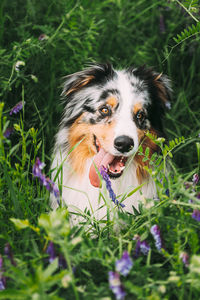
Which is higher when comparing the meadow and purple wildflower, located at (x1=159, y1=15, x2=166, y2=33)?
purple wildflower, located at (x1=159, y1=15, x2=166, y2=33)

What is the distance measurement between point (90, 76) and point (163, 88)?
25.3 inches

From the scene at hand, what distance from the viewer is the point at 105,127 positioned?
8.54 feet

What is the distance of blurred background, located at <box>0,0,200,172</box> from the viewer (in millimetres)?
3150

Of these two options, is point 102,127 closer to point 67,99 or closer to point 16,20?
point 67,99

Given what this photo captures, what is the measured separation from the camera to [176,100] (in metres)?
3.72

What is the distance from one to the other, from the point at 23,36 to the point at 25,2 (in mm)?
740

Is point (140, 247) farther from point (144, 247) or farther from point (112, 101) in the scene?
point (112, 101)

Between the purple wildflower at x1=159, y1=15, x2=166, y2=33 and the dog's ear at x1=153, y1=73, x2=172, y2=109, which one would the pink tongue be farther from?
the purple wildflower at x1=159, y1=15, x2=166, y2=33

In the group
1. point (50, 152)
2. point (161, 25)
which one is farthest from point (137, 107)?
point (161, 25)

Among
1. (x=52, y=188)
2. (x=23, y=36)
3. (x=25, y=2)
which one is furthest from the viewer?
(x=25, y=2)

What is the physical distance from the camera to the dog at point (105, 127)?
8.59ft

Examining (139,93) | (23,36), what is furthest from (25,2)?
(139,93)

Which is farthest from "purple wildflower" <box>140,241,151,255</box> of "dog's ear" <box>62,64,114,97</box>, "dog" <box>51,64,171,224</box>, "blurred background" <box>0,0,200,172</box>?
"dog's ear" <box>62,64,114,97</box>

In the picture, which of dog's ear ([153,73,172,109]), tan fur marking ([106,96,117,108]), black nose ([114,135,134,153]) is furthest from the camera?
dog's ear ([153,73,172,109])
